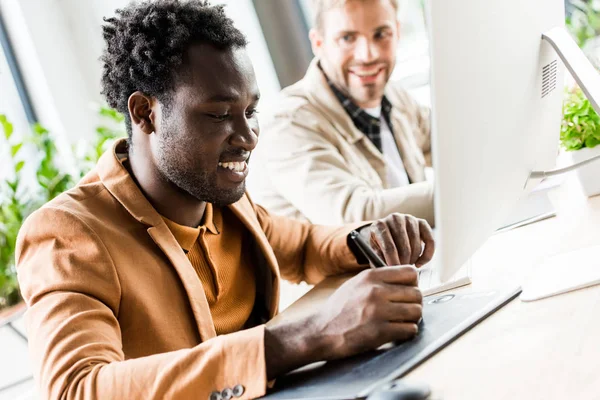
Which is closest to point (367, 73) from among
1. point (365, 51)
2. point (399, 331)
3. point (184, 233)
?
point (365, 51)

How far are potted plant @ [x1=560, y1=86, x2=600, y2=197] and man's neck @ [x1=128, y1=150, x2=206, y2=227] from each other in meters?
0.71

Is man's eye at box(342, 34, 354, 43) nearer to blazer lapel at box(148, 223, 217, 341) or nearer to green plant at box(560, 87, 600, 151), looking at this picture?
green plant at box(560, 87, 600, 151)

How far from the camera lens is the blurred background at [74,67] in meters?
2.80

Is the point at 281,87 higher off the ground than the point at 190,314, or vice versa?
the point at 281,87

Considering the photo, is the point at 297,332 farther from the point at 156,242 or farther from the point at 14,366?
the point at 14,366

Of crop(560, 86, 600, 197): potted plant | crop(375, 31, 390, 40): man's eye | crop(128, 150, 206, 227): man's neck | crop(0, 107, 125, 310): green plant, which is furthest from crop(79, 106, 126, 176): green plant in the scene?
crop(560, 86, 600, 197): potted plant

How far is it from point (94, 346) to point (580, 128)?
0.97 m

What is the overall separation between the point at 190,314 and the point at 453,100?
22.4 inches

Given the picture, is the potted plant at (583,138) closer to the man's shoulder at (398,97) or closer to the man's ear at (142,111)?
the man's ear at (142,111)

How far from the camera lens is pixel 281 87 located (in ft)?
9.63

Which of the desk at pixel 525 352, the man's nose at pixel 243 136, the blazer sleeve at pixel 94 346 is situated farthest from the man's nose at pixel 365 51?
the blazer sleeve at pixel 94 346

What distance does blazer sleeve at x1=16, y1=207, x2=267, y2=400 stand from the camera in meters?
0.87

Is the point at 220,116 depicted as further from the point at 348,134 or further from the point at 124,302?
the point at 348,134

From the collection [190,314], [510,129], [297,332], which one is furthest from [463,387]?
[190,314]
